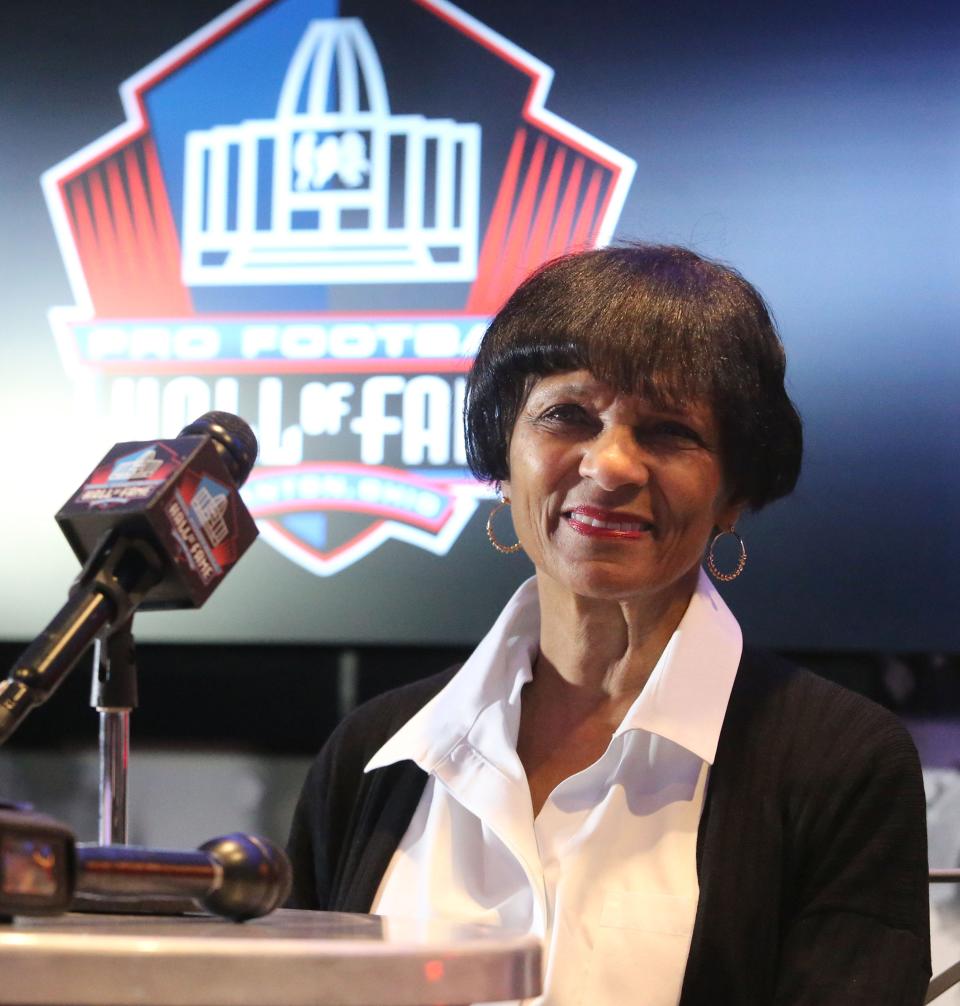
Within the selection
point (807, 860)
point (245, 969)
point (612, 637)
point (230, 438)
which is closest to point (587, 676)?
point (612, 637)

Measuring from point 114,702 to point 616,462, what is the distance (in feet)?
2.17

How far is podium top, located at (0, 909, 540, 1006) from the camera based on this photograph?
62cm

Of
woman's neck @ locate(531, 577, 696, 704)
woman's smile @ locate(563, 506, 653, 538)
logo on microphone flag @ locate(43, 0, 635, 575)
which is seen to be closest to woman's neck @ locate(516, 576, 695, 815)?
woman's neck @ locate(531, 577, 696, 704)

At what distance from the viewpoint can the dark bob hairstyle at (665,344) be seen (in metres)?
1.57

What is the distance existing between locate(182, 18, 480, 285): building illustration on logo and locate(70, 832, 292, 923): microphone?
6.50 ft

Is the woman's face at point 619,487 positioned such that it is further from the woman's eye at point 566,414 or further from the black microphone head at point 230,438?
the black microphone head at point 230,438

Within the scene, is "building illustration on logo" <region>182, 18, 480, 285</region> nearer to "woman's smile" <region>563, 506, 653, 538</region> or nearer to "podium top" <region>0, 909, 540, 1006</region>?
"woman's smile" <region>563, 506, 653, 538</region>

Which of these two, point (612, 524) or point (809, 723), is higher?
point (612, 524)

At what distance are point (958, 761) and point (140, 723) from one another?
1.56 metres

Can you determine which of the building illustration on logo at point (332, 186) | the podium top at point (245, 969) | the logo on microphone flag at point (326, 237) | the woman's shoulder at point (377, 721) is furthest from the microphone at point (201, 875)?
the building illustration on logo at point (332, 186)

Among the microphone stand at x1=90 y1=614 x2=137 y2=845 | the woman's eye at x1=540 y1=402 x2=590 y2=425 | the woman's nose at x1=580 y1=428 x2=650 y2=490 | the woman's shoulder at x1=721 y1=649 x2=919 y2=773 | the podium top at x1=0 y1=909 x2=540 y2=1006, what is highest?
the woman's eye at x1=540 y1=402 x2=590 y2=425

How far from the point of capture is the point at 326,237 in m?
2.73

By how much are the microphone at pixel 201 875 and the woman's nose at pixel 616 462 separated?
796 mm

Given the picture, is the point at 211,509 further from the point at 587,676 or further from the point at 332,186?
the point at 332,186
